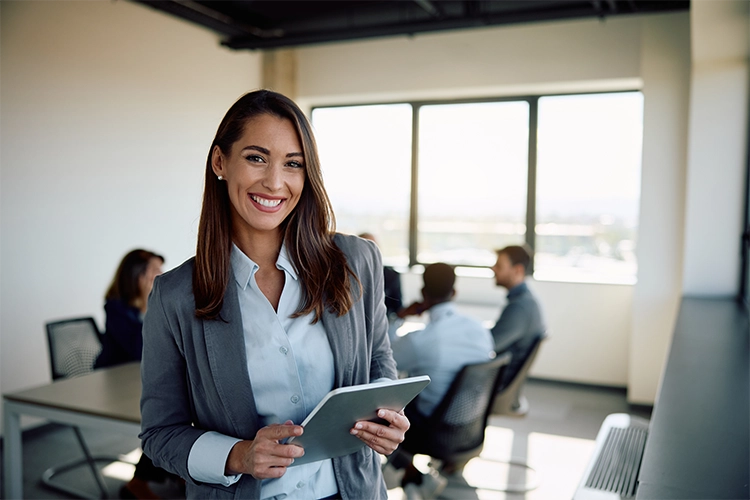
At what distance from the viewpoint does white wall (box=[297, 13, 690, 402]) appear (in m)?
5.18

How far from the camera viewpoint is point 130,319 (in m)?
3.45

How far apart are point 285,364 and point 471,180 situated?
18.1 ft

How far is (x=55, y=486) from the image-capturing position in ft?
12.1

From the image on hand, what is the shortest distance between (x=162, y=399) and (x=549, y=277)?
542 cm

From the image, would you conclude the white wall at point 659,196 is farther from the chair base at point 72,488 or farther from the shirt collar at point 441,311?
the chair base at point 72,488

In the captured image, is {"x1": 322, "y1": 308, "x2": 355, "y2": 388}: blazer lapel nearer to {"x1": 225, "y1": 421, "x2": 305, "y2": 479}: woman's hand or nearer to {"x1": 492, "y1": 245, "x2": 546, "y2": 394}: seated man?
{"x1": 225, "y1": 421, "x2": 305, "y2": 479}: woman's hand

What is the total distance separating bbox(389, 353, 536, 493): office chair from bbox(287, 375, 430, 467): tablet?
64.1 inches

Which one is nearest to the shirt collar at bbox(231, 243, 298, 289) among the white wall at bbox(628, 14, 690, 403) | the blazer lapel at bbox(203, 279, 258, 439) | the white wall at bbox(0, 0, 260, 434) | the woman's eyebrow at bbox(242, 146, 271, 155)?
the blazer lapel at bbox(203, 279, 258, 439)

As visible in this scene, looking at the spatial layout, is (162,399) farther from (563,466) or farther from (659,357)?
(659,357)

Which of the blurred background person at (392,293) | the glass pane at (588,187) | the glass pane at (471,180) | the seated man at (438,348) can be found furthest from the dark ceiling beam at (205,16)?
the seated man at (438,348)

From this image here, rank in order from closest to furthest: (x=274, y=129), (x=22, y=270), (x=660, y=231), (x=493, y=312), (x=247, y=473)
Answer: (x=247, y=473) < (x=274, y=129) < (x=22, y=270) < (x=660, y=231) < (x=493, y=312)

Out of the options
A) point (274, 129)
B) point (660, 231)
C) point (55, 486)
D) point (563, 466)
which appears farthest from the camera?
point (660, 231)

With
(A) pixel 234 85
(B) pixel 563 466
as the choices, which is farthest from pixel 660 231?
(A) pixel 234 85

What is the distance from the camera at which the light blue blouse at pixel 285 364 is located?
4.45 feet
